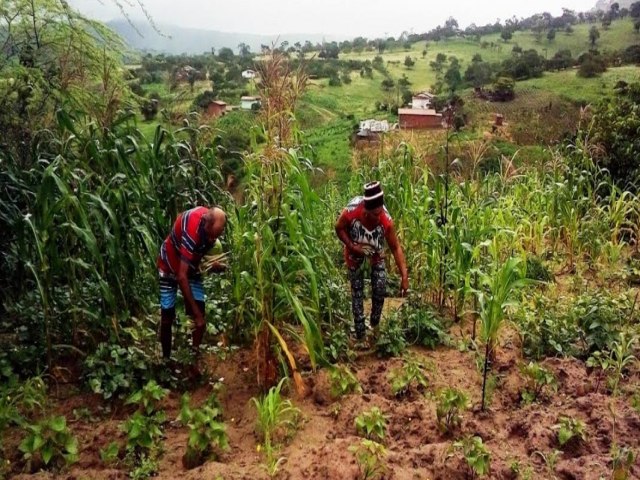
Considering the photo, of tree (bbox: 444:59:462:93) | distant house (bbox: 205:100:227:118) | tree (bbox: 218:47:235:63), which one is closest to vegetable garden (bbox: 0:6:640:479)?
distant house (bbox: 205:100:227:118)

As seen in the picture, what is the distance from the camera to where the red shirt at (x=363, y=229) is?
430 cm

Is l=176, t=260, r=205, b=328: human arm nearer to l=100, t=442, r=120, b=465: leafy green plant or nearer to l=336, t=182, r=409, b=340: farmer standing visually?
l=100, t=442, r=120, b=465: leafy green plant

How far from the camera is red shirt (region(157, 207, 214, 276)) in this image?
362 centimetres

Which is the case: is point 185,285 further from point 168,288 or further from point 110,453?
point 110,453

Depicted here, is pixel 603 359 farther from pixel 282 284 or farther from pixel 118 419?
pixel 118 419

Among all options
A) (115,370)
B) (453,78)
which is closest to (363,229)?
(115,370)

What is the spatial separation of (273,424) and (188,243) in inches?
51.9

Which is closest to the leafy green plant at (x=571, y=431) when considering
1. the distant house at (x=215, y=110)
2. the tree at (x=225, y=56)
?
the distant house at (x=215, y=110)

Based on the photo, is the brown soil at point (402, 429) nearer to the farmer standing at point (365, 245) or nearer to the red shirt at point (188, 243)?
the farmer standing at point (365, 245)

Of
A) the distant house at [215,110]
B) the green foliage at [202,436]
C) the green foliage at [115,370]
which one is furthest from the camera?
the distant house at [215,110]

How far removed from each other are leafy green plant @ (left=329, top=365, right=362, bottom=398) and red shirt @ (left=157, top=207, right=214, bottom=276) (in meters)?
1.22

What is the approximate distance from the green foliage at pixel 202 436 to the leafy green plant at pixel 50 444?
0.62 metres

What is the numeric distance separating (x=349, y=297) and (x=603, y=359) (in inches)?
82.1

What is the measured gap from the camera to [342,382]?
3641 mm
